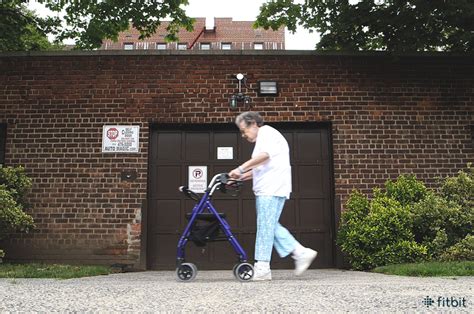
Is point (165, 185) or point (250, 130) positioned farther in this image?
point (165, 185)

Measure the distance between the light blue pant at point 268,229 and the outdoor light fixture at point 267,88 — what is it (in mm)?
4429

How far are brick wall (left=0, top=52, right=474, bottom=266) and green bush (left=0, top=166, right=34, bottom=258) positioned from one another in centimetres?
69

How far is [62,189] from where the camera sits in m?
8.98

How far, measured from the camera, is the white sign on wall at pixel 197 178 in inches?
360

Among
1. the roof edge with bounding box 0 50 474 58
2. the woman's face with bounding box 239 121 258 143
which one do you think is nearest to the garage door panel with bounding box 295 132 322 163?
the roof edge with bounding box 0 50 474 58

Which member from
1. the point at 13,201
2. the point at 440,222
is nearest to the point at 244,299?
the point at 440,222

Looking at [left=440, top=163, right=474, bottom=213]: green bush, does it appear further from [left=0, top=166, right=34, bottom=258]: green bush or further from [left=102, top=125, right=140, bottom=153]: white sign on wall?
[left=0, top=166, right=34, bottom=258]: green bush

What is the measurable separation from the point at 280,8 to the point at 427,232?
5.69 meters

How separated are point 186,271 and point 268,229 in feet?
3.15

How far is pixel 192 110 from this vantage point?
30.4ft

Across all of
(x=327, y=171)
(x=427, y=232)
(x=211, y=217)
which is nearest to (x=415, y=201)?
(x=427, y=232)

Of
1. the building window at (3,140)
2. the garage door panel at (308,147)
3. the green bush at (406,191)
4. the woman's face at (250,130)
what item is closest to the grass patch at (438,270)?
the green bush at (406,191)

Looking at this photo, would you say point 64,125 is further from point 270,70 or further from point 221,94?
point 270,70

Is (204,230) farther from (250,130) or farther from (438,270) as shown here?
(438,270)
